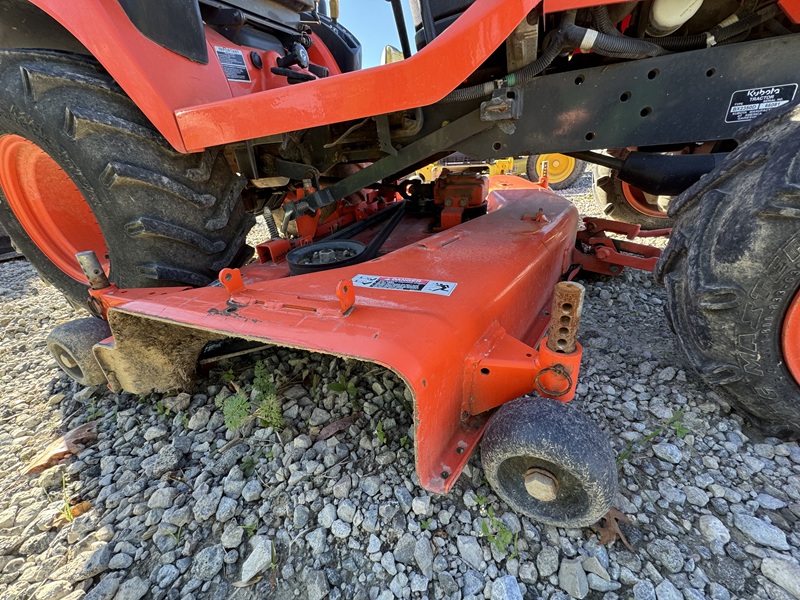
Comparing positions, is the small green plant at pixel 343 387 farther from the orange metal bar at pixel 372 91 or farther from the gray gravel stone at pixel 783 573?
the gray gravel stone at pixel 783 573

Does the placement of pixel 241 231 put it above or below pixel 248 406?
above

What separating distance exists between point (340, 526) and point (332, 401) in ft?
1.67

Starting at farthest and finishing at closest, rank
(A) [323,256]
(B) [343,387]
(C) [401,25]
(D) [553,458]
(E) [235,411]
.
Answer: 1. (A) [323,256]
2. (C) [401,25]
3. (B) [343,387]
4. (E) [235,411]
5. (D) [553,458]

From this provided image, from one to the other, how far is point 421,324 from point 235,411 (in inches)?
34.9

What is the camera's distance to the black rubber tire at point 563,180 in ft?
19.3

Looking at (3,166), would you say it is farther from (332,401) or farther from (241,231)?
(332,401)

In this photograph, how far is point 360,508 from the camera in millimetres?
1119

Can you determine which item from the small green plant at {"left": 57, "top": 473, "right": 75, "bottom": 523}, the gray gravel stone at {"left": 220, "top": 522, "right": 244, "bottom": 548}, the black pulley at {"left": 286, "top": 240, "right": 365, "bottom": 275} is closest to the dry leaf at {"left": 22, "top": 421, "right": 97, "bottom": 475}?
the small green plant at {"left": 57, "top": 473, "right": 75, "bottom": 523}

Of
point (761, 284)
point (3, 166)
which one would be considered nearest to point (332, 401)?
point (761, 284)

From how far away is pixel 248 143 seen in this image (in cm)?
162

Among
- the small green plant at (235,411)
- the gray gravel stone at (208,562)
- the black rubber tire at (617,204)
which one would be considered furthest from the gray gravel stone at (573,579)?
the black rubber tire at (617,204)

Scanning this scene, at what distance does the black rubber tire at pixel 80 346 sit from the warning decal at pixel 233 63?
50.7 inches

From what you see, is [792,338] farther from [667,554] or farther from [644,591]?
[644,591]

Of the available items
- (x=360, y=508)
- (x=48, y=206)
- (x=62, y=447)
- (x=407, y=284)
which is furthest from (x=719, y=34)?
(x=48, y=206)
